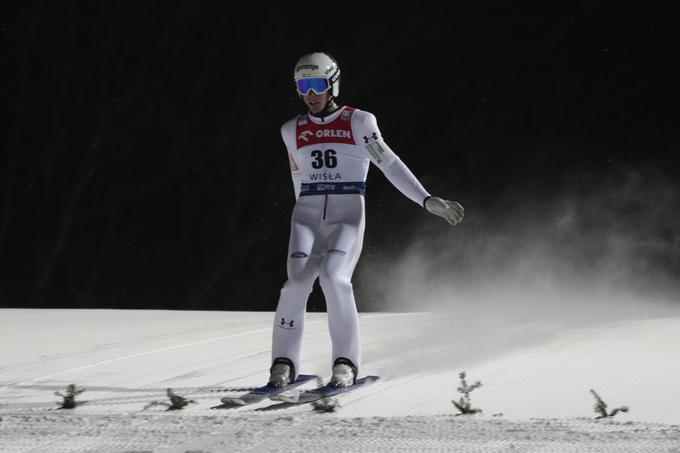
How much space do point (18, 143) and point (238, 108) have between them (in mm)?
2362

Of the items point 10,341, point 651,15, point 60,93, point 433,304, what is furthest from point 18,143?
point 651,15

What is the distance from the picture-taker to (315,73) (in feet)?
18.2

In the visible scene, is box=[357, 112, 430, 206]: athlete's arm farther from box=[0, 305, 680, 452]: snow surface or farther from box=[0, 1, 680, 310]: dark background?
box=[0, 1, 680, 310]: dark background

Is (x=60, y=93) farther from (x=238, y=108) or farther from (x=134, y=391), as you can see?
(x=134, y=391)

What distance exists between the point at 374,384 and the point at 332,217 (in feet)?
2.93

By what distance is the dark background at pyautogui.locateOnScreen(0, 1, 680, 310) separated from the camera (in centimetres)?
929

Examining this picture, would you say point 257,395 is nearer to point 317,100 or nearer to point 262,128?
point 317,100

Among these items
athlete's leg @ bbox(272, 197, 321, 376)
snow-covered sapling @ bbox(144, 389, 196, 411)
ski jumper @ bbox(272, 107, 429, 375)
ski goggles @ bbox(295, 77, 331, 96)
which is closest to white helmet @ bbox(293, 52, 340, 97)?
ski goggles @ bbox(295, 77, 331, 96)

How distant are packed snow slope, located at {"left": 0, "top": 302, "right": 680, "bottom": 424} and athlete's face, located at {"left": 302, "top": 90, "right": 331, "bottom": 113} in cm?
147

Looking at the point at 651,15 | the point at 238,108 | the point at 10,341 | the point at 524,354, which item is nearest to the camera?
the point at 524,354

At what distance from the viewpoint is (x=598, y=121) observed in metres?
9.30

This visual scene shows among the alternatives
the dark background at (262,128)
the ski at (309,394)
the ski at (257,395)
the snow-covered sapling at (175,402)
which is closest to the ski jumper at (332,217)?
the ski at (257,395)

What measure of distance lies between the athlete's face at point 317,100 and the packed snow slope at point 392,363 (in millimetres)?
1471

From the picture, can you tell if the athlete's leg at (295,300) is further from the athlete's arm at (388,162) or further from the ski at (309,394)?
the athlete's arm at (388,162)
